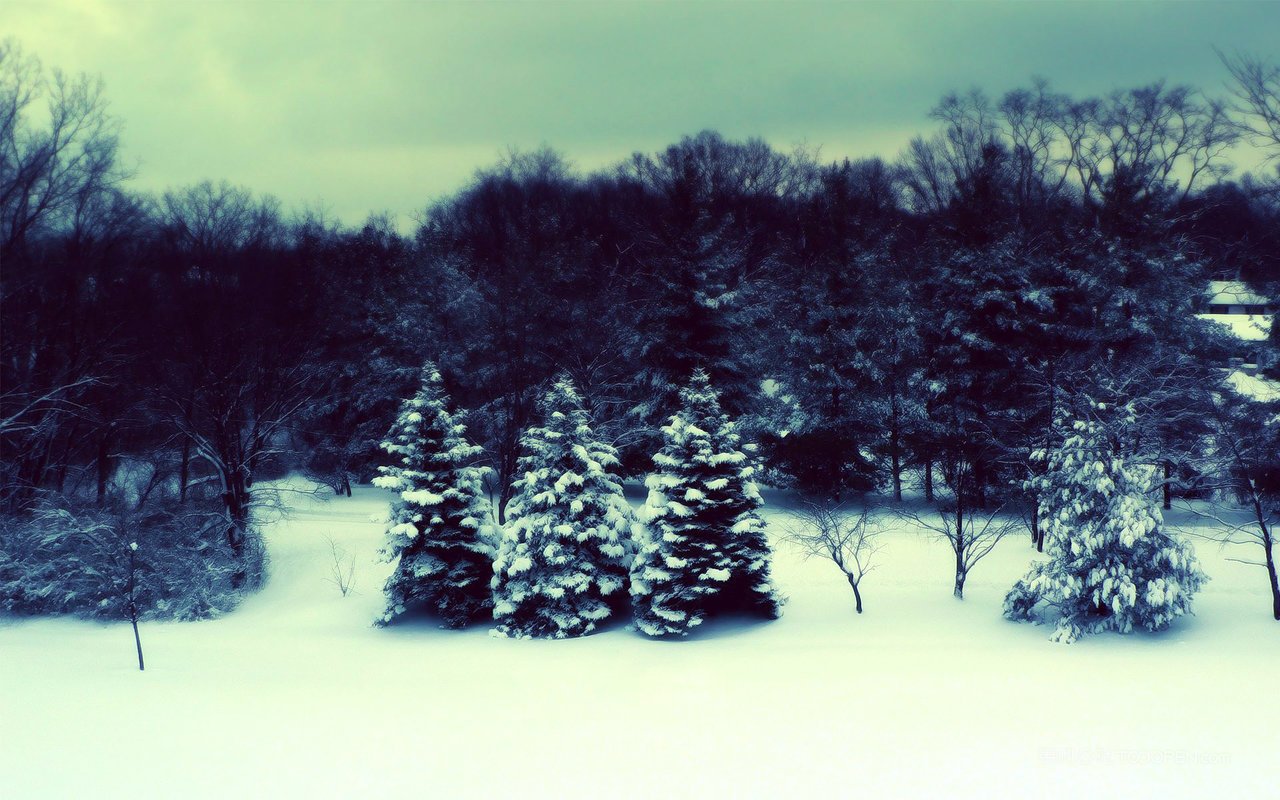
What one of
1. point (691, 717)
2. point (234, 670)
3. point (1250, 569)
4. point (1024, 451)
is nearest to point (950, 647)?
point (691, 717)

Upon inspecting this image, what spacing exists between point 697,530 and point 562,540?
124 inches

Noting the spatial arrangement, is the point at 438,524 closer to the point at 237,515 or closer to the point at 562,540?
the point at 562,540

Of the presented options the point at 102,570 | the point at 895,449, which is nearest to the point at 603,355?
the point at 895,449

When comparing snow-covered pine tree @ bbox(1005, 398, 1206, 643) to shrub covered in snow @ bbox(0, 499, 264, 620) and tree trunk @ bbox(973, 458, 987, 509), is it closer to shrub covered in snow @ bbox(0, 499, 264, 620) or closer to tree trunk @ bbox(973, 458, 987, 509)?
tree trunk @ bbox(973, 458, 987, 509)

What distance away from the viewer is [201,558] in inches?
893

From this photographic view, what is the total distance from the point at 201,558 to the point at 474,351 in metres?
12.5

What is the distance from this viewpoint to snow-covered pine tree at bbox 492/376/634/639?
18.5 m

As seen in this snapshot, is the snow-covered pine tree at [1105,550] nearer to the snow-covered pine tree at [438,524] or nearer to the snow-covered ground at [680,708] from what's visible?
the snow-covered ground at [680,708]

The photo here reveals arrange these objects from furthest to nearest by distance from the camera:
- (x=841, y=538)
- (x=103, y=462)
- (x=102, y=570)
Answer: (x=103, y=462)
(x=841, y=538)
(x=102, y=570)

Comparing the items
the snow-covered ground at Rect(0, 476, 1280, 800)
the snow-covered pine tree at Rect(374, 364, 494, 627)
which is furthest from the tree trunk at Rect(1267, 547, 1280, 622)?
the snow-covered pine tree at Rect(374, 364, 494, 627)

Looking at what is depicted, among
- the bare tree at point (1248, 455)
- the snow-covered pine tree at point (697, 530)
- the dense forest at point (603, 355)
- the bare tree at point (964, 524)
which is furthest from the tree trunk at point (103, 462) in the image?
the bare tree at point (1248, 455)

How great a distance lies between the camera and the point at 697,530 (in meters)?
18.2

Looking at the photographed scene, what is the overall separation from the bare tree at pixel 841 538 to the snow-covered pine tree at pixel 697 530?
1844 millimetres

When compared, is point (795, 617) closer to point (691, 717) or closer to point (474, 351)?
point (691, 717)
